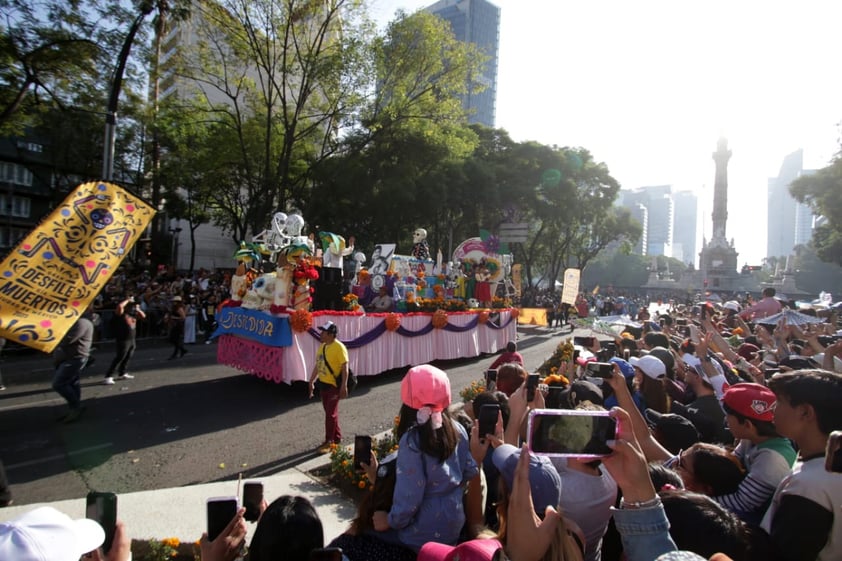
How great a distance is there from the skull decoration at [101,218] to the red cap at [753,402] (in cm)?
574

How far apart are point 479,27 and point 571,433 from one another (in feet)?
323

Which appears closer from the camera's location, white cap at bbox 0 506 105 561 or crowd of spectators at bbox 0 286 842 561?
white cap at bbox 0 506 105 561

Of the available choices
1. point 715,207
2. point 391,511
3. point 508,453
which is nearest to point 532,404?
point 508,453

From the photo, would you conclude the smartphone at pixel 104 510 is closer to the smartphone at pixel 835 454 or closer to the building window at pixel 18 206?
the smartphone at pixel 835 454

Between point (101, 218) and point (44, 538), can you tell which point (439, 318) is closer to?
point (101, 218)

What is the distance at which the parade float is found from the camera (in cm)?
933

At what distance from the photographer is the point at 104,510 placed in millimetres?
1864

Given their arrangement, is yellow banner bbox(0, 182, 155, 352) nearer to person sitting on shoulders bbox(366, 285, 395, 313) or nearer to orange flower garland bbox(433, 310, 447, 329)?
person sitting on shoulders bbox(366, 285, 395, 313)

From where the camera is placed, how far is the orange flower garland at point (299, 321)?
9148 millimetres

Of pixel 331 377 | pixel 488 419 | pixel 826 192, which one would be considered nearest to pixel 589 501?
pixel 488 419

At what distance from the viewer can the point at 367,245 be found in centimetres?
2981

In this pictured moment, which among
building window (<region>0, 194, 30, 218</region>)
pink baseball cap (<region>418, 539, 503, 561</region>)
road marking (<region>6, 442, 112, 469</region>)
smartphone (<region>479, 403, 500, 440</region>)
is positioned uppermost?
building window (<region>0, 194, 30, 218</region>)

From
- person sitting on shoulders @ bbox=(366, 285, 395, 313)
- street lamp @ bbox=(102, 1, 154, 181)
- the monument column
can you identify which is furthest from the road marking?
the monument column

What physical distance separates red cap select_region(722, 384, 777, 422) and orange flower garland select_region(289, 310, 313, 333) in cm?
748
